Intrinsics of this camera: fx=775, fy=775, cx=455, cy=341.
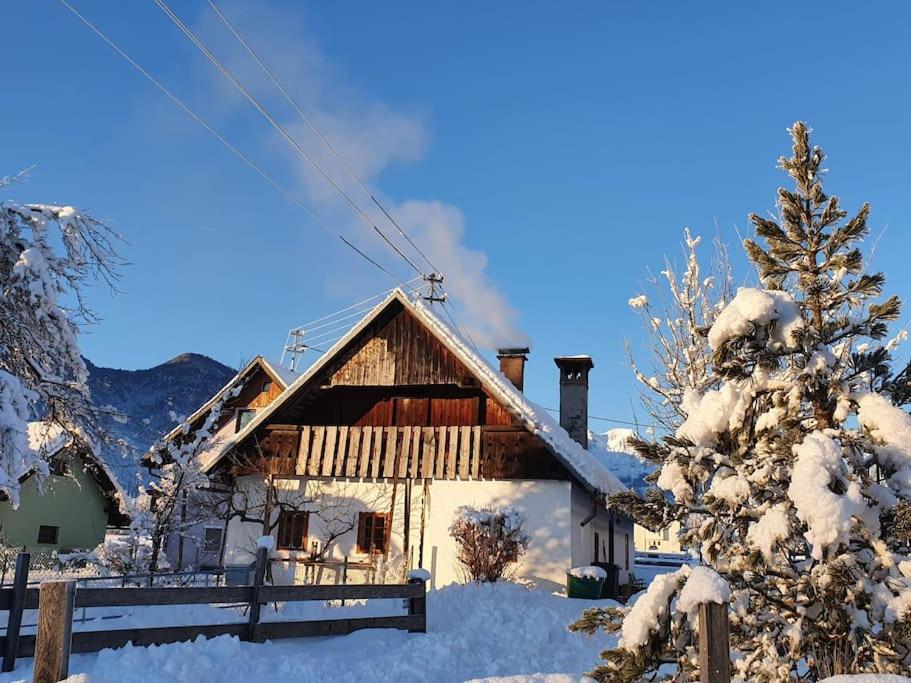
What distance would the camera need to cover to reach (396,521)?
19.9m

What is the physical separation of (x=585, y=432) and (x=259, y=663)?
16502 mm

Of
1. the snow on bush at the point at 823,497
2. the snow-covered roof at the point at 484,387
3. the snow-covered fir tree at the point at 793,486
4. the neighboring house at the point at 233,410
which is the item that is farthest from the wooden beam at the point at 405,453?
the snow on bush at the point at 823,497

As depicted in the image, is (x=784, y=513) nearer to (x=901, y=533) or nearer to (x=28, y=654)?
(x=901, y=533)

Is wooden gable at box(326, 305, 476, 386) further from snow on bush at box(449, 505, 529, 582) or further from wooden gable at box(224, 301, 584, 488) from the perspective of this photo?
snow on bush at box(449, 505, 529, 582)

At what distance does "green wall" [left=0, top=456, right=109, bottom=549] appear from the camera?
27.7m

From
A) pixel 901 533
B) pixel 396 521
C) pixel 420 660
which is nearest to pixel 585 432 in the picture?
pixel 396 521

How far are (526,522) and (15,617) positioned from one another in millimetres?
12078

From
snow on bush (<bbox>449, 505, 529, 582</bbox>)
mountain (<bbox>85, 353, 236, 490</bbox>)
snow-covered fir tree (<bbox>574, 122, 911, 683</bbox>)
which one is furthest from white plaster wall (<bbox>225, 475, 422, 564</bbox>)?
mountain (<bbox>85, 353, 236, 490</bbox>)

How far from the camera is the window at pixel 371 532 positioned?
1986 cm

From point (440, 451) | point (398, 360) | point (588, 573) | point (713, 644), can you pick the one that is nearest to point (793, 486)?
point (713, 644)

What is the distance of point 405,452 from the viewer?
787 inches

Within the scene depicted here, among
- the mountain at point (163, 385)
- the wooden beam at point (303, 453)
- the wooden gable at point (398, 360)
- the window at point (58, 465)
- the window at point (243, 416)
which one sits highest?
the mountain at point (163, 385)

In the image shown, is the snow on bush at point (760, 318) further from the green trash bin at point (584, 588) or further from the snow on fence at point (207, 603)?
the green trash bin at point (584, 588)

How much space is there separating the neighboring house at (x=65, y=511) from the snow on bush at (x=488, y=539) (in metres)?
15.1
